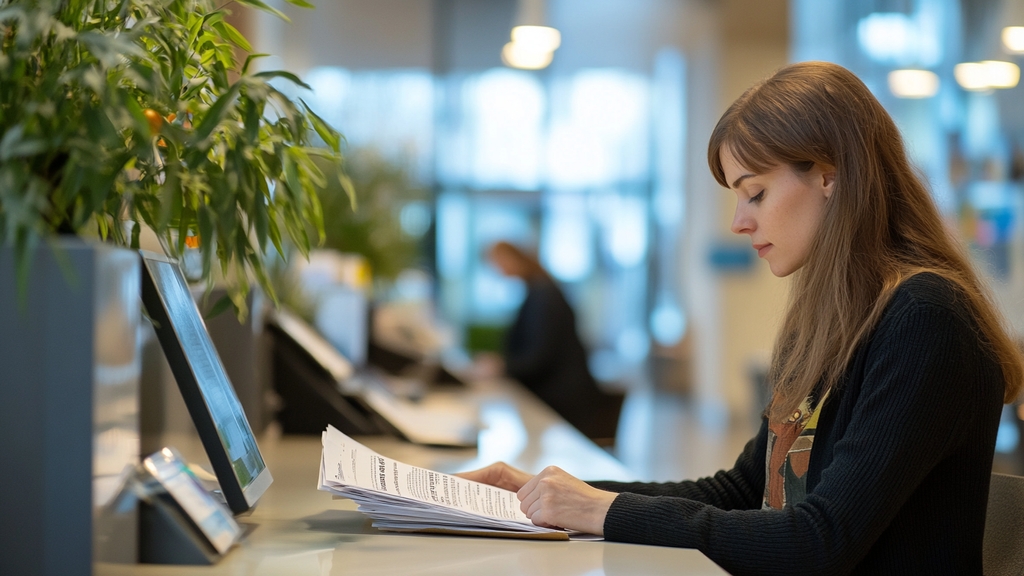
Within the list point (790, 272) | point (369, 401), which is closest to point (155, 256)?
point (790, 272)

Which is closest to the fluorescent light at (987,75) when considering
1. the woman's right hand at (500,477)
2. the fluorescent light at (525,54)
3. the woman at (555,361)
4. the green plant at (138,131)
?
the fluorescent light at (525,54)

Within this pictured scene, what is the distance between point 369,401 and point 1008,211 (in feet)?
12.6

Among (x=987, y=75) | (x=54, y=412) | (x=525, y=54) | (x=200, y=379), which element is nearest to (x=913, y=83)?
(x=987, y=75)

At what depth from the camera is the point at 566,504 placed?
108 cm

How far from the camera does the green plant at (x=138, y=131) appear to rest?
73 centimetres

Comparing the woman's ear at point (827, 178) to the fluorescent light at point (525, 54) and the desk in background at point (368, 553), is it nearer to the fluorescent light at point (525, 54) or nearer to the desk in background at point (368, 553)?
the desk in background at point (368, 553)

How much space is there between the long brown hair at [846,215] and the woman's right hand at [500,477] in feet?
1.24

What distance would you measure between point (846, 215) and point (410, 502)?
2.12 feet

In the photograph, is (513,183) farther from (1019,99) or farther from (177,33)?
(177,33)

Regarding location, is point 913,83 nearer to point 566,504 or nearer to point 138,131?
point 566,504

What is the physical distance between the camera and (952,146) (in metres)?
5.04

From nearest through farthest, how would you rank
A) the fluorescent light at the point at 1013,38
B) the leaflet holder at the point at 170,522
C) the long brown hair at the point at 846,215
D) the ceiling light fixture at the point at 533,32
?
the leaflet holder at the point at 170,522, the long brown hair at the point at 846,215, the ceiling light fixture at the point at 533,32, the fluorescent light at the point at 1013,38

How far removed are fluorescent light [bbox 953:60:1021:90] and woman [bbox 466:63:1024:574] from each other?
3928mm

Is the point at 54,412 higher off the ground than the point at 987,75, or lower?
lower
